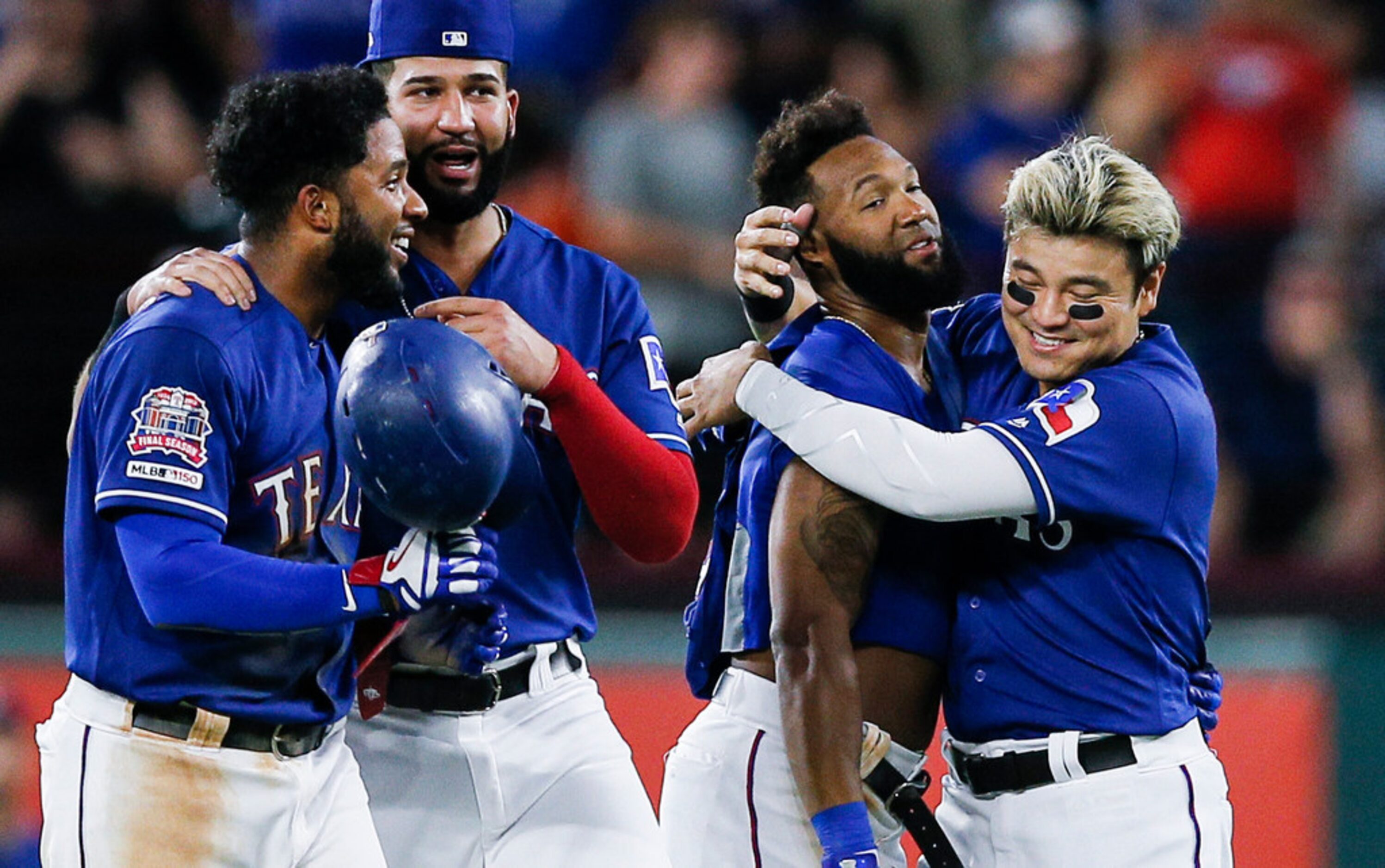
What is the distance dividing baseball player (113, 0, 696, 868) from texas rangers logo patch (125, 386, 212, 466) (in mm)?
651

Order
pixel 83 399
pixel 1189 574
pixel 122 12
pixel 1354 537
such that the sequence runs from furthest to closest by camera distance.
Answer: pixel 122 12
pixel 1354 537
pixel 1189 574
pixel 83 399

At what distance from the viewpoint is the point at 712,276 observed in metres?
9.01

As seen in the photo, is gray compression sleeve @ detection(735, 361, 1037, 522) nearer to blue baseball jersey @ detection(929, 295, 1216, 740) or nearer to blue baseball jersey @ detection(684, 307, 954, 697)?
blue baseball jersey @ detection(929, 295, 1216, 740)

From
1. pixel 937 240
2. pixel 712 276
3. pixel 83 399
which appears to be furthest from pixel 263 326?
pixel 712 276

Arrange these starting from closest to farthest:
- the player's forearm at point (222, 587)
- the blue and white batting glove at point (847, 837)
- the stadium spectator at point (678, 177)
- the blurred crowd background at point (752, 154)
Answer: the player's forearm at point (222, 587) < the blue and white batting glove at point (847, 837) < the blurred crowd background at point (752, 154) < the stadium spectator at point (678, 177)

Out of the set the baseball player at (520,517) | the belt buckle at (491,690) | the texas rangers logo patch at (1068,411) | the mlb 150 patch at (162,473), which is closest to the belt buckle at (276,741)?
the baseball player at (520,517)

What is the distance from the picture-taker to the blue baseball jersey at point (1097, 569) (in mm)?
4383

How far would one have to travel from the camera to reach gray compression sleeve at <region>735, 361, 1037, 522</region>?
431cm

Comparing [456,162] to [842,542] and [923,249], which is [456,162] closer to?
[923,249]

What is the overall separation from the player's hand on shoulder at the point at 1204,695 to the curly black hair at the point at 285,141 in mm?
2273

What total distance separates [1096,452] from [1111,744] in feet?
2.17

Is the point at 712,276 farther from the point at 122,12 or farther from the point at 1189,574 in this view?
the point at 1189,574

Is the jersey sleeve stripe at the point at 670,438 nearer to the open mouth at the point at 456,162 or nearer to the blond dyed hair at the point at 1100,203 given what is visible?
the open mouth at the point at 456,162

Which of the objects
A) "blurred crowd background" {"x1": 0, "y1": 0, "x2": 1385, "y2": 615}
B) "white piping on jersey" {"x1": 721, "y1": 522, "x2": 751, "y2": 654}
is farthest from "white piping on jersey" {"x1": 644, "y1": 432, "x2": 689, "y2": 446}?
"blurred crowd background" {"x1": 0, "y1": 0, "x2": 1385, "y2": 615}
